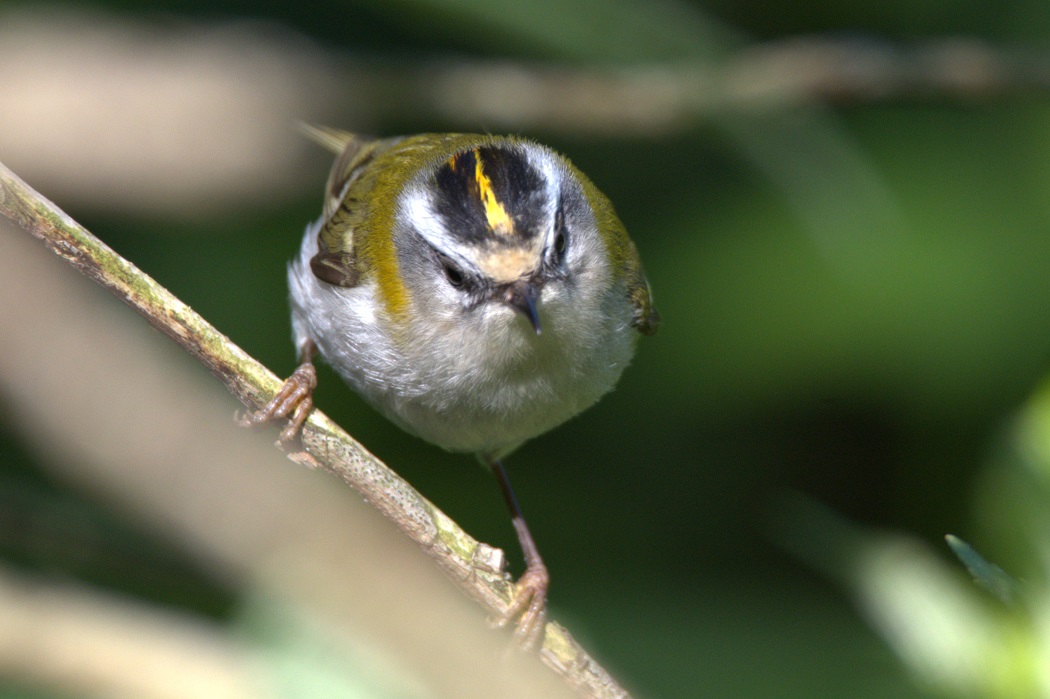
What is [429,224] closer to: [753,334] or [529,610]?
[529,610]

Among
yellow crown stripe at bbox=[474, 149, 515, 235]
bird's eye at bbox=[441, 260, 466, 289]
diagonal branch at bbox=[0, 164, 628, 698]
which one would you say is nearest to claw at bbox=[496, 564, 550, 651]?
diagonal branch at bbox=[0, 164, 628, 698]

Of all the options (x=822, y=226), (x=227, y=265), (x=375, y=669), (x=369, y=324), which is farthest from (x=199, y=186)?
(x=375, y=669)

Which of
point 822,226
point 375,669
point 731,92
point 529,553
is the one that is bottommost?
point 375,669

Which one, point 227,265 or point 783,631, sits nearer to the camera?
point 783,631

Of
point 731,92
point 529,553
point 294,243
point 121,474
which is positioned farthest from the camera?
point 294,243

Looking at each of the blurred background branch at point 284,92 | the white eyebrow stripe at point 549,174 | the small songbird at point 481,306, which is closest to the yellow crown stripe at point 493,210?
the small songbird at point 481,306

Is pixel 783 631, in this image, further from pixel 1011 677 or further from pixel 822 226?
pixel 1011 677
